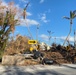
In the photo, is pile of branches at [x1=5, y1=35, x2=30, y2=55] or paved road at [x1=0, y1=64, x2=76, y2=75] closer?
paved road at [x1=0, y1=64, x2=76, y2=75]

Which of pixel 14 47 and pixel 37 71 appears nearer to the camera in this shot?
pixel 37 71

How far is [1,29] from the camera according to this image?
1083 inches

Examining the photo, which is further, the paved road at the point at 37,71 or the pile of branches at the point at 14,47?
the pile of branches at the point at 14,47

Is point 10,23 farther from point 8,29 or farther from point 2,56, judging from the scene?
point 2,56

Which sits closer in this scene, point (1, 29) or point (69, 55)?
point (1, 29)

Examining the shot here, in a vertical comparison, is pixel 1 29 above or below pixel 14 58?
above

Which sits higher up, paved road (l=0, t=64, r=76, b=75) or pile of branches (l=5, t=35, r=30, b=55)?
pile of branches (l=5, t=35, r=30, b=55)

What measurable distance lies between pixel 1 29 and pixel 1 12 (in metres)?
2.46

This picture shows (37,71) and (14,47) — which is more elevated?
(14,47)

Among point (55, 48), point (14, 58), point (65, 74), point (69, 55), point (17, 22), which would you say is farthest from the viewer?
point (55, 48)

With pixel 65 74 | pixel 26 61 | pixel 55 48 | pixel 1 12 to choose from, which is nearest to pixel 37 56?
pixel 26 61

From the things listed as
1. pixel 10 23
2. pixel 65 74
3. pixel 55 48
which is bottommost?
pixel 65 74

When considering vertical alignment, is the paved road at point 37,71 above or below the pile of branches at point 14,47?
below

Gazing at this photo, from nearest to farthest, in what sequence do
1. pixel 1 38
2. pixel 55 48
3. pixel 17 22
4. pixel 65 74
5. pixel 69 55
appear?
pixel 65 74, pixel 1 38, pixel 17 22, pixel 69 55, pixel 55 48
